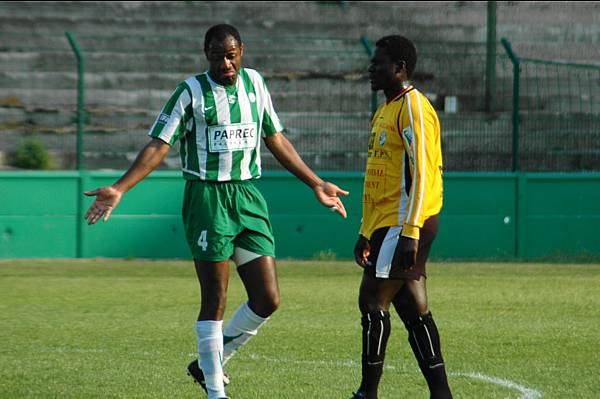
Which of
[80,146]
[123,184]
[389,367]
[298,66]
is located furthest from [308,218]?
[123,184]

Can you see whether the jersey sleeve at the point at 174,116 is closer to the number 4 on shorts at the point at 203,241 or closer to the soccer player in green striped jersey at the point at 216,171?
the soccer player in green striped jersey at the point at 216,171

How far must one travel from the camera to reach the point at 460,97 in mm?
20375

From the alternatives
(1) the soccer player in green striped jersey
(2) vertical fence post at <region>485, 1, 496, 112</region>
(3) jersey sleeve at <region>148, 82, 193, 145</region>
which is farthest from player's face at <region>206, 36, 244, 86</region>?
(2) vertical fence post at <region>485, 1, 496, 112</region>

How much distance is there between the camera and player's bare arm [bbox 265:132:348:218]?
6.81 m

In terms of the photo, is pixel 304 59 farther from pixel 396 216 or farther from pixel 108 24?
pixel 396 216

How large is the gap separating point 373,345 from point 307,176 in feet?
3.35

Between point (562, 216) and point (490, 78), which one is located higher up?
point (490, 78)

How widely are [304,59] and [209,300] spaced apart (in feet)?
55.5

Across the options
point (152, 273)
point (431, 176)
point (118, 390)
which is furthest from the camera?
point (152, 273)

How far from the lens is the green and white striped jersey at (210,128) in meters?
6.52

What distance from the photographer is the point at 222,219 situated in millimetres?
6574

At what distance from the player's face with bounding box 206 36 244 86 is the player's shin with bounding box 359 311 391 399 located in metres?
1.46

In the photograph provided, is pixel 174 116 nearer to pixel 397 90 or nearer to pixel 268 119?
pixel 268 119

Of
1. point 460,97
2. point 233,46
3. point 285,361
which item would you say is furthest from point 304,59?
point 233,46
